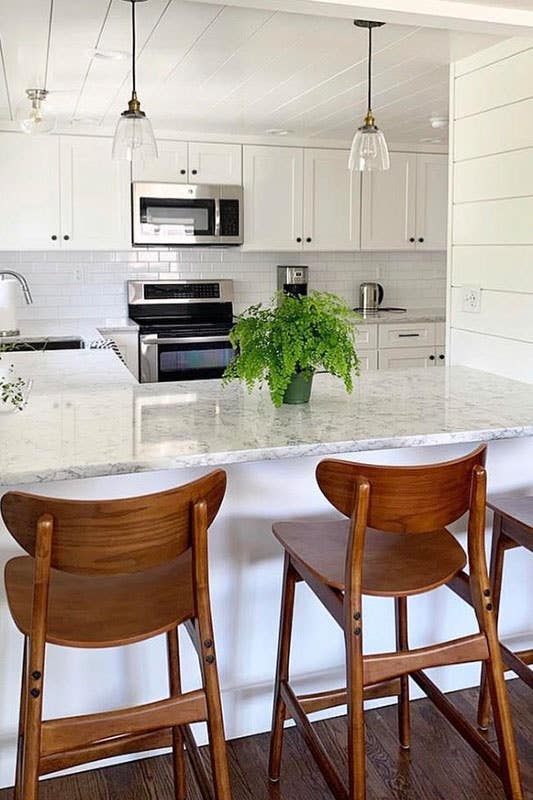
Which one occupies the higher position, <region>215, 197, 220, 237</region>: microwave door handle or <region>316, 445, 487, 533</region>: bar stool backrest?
<region>215, 197, 220, 237</region>: microwave door handle

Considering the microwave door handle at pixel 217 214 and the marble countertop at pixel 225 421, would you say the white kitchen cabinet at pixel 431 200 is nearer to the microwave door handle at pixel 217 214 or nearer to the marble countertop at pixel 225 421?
the microwave door handle at pixel 217 214

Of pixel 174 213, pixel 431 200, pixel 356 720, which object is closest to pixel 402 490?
pixel 356 720

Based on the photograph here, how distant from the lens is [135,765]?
218 cm

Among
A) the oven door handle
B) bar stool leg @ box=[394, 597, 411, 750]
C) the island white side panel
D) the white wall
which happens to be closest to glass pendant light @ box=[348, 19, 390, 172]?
the island white side panel

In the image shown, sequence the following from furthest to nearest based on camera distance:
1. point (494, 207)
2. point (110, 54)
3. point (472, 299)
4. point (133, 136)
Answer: point (110, 54) → point (472, 299) → point (494, 207) → point (133, 136)

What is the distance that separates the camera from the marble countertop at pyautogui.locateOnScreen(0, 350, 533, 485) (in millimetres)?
1780

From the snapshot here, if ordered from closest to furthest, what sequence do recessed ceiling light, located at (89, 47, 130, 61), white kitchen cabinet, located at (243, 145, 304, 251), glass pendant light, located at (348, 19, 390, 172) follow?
1. glass pendant light, located at (348, 19, 390, 172)
2. recessed ceiling light, located at (89, 47, 130, 61)
3. white kitchen cabinet, located at (243, 145, 304, 251)

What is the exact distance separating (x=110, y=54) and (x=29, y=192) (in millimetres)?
1855

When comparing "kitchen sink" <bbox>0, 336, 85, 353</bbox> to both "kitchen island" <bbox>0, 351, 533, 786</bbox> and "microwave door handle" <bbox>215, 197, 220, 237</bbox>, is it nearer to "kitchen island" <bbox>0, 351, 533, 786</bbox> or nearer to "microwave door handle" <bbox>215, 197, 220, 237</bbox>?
"microwave door handle" <bbox>215, 197, 220, 237</bbox>

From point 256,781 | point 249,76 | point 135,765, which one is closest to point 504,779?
point 256,781

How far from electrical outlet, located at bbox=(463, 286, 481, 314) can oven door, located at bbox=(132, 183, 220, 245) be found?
96.4 inches

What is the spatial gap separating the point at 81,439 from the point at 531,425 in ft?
3.76

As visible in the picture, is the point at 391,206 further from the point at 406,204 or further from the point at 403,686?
the point at 403,686

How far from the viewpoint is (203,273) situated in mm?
Result: 5508
